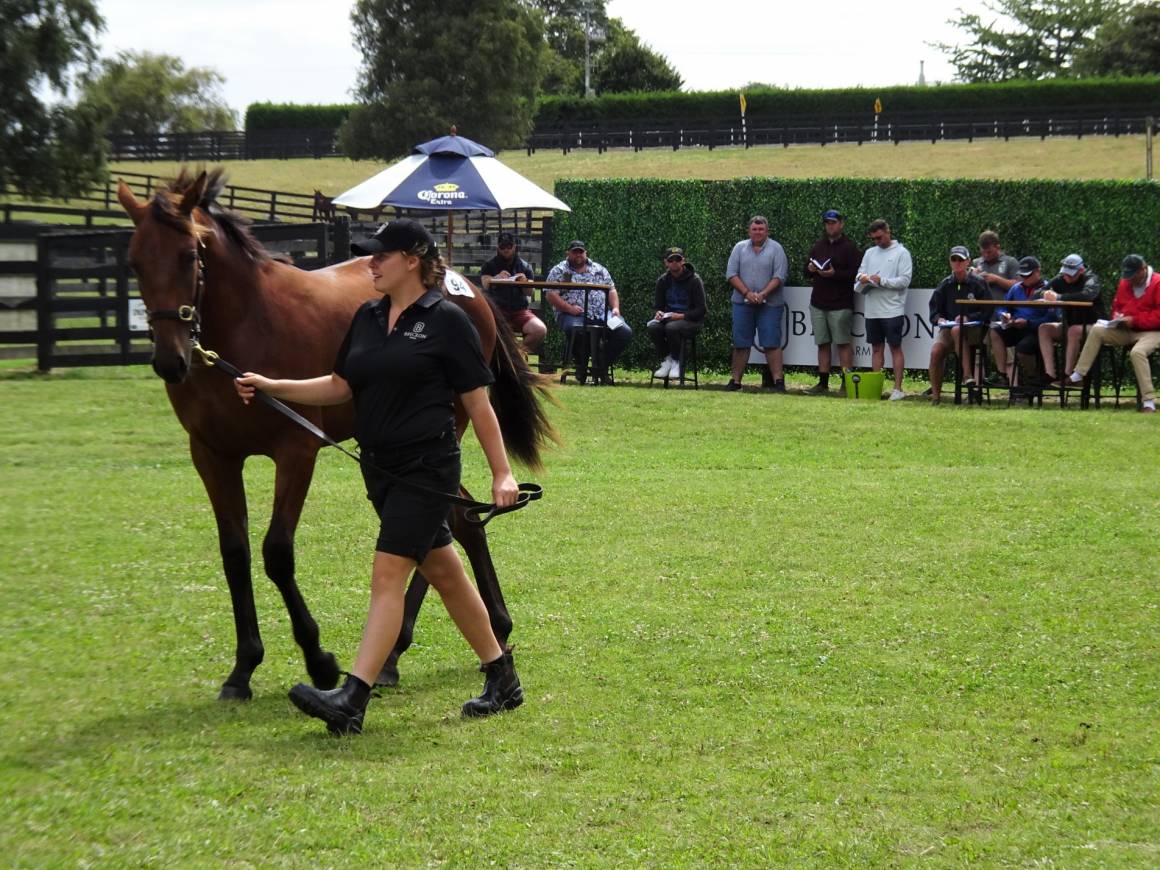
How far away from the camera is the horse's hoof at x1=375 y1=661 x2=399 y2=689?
6.90m

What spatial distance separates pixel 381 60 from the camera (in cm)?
6869

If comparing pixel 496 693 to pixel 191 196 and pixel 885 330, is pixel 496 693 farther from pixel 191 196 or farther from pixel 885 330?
pixel 885 330

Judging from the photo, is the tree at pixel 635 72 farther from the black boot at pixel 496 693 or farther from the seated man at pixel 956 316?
the black boot at pixel 496 693

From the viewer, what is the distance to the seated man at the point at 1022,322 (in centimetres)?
1794

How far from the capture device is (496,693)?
6379 millimetres

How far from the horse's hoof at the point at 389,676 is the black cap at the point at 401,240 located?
1998 mm

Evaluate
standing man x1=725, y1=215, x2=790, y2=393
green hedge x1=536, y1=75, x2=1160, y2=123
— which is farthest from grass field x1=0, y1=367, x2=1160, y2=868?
green hedge x1=536, y1=75, x2=1160, y2=123

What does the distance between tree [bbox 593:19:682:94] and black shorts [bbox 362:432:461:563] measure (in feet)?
308

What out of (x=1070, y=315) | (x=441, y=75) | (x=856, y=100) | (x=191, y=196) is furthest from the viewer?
(x=856, y=100)

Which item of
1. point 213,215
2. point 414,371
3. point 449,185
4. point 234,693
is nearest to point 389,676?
point 234,693

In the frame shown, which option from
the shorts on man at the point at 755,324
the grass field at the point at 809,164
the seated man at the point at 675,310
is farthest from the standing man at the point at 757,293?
the grass field at the point at 809,164

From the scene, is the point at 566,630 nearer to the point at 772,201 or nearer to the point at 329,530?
the point at 329,530

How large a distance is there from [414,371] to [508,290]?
1443 centimetres

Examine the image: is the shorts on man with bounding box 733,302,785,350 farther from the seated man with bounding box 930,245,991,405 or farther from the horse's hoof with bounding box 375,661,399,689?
the horse's hoof with bounding box 375,661,399,689
